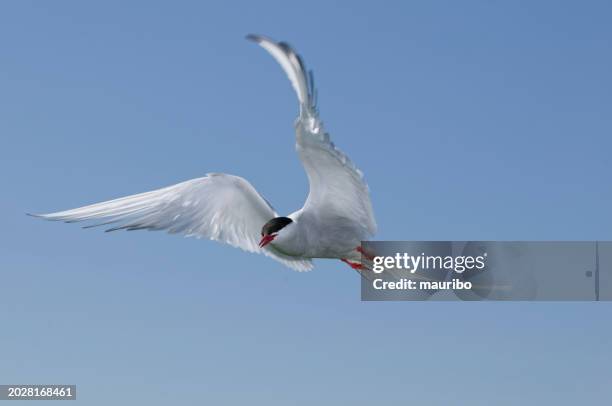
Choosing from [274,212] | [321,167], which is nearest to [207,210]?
[274,212]

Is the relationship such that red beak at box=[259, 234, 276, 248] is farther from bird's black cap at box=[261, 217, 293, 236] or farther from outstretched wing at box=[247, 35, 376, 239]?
outstretched wing at box=[247, 35, 376, 239]

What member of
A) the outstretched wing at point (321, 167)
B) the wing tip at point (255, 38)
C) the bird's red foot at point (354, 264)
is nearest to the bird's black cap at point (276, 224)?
the outstretched wing at point (321, 167)

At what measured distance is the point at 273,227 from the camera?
10.4m

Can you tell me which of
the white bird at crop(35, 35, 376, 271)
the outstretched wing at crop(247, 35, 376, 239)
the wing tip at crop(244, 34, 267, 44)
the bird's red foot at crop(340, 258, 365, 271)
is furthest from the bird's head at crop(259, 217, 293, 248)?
the wing tip at crop(244, 34, 267, 44)

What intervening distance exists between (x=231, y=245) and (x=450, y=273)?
7.84 ft

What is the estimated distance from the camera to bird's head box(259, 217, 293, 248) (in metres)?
10.4

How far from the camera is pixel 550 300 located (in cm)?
1046

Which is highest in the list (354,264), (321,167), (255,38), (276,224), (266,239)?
(255,38)

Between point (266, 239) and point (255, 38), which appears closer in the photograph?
point (255, 38)

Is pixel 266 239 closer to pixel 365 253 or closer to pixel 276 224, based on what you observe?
pixel 276 224

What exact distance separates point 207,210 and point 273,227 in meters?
0.84

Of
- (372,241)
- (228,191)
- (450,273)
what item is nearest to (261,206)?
(228,191)

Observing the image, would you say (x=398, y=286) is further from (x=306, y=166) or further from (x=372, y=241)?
(x=306, y=166)

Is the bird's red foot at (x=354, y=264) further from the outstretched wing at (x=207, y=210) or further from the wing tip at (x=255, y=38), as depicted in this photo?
the wing tip at (x=255, y=38)
